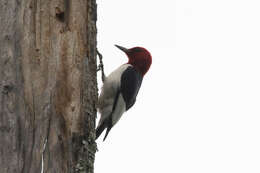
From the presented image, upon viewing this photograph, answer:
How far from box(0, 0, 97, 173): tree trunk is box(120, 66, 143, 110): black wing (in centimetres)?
182

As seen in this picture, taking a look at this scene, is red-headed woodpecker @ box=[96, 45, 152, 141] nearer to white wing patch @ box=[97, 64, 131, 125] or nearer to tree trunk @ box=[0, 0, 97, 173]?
white wing patch @ box=[97, 64, 131, 125]

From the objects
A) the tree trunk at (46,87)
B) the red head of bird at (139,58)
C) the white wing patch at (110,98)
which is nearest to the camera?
the tree trunk at (46,87)

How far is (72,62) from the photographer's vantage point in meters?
3.14

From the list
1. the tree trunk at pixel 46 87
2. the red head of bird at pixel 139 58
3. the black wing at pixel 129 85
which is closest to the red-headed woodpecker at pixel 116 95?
the black wing at pixel 129 85

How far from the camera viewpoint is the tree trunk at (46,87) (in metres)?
2.80

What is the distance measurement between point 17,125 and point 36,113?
13 cm

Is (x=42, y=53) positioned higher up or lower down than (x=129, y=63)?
higher up

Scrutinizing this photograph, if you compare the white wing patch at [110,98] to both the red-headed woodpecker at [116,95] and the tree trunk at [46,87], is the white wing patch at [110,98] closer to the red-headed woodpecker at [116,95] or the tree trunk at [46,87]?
the red-headed woodpecker at [116,95]

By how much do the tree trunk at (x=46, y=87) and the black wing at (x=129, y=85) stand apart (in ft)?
5.98

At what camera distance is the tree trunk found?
2801 millimetres

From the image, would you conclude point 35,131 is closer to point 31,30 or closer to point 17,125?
point 17,125

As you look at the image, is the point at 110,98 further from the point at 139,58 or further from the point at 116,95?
the point at 139,58

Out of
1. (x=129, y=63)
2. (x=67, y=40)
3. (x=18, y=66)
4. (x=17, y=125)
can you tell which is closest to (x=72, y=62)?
(x=67, y=40)

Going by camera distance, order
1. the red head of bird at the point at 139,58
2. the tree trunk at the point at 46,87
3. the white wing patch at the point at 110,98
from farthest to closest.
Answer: the red head of bird at the point at 139,58
the white wing patch at the point at 110,98
the tree trunk at the point at 46,87
